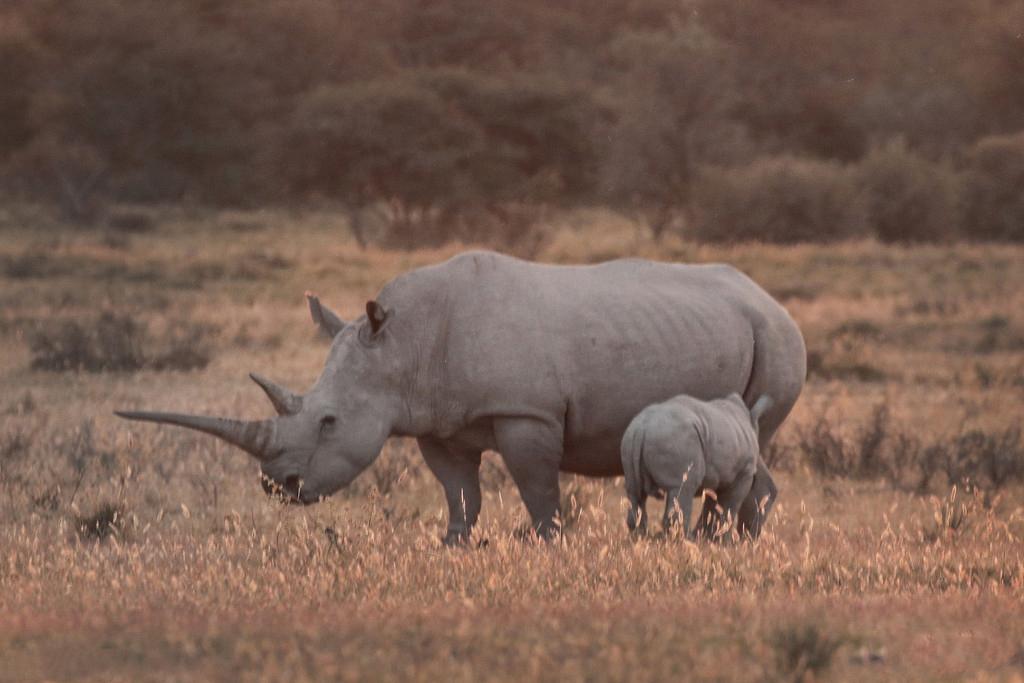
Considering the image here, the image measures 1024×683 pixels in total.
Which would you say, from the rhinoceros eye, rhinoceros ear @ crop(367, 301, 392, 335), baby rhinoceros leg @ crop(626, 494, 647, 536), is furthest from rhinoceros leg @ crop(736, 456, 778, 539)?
the rhinoceros eye

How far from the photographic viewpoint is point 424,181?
127 feet

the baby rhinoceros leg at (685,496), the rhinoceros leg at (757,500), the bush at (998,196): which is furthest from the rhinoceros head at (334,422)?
the bush at (998,196)

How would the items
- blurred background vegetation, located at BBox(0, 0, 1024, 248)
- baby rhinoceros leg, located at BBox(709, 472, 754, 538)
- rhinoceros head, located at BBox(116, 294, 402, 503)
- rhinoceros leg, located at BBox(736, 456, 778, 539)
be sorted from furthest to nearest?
1. blurred background vegetation, located at BBox(0, 0, 1024, 248)
2. rhinoceros leg, located at BBox(736, 456, 778, 539)
3. baby rhinoceros leg, located at BBox(709, 472, 754, 538)
4. rhinoceros head, located at BBox(116, 294, 402, 503)

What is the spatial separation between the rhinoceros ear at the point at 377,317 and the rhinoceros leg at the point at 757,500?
1.85m

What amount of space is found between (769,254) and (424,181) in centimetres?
1149

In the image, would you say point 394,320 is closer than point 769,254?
Yes

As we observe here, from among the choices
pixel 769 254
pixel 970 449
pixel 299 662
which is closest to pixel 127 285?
pixel 769 254

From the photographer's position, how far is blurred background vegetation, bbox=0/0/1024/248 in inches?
1554

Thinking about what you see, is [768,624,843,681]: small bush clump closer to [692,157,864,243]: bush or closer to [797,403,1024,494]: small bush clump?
[797,403,1024,494]: small bush clump

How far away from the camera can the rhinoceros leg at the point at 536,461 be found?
311 inches

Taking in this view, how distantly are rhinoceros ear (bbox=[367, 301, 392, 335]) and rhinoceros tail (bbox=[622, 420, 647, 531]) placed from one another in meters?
1.16

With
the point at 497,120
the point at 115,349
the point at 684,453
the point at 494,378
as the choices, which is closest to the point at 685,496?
the point at 684,453

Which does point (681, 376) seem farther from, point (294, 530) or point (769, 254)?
point (769, 254)

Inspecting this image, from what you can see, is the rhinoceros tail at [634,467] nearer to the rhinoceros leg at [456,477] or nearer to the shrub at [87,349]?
the rhinoceros leg at [456,477]
